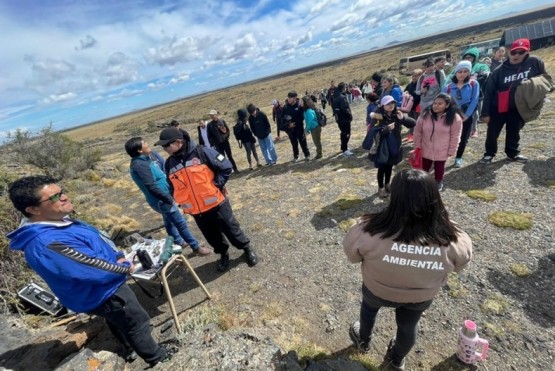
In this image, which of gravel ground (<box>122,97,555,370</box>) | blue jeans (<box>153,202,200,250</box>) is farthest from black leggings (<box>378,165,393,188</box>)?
blue jeans (<box>153,202,200,250</box>)

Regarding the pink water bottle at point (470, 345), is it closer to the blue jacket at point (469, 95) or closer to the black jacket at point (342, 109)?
the blue jacket at point (469, 95)

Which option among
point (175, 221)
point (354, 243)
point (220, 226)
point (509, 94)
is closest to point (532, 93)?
point (509, 94)

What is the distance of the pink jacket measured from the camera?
5094 millimetres

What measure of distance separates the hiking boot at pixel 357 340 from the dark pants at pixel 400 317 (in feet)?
0.80

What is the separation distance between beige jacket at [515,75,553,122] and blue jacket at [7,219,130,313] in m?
7.14

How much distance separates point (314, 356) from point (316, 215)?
10.8 feet

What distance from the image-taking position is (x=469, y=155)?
23.6ft

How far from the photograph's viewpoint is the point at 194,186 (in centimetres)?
412

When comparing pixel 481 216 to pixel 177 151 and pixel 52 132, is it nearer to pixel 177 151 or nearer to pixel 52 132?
pixel 177 151

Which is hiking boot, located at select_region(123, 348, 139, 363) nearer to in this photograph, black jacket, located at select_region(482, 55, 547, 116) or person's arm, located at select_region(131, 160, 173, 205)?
person's arm, located at select_region(131, 160, 173, 205)

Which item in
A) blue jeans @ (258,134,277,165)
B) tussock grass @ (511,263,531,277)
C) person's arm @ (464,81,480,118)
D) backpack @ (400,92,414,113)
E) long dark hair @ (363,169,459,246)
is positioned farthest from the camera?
blue jeans @ (258,134,277,165)

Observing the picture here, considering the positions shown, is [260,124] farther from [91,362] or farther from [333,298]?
[91,362]

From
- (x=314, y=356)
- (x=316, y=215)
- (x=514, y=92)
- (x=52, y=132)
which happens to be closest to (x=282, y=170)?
(x=316, y=215)

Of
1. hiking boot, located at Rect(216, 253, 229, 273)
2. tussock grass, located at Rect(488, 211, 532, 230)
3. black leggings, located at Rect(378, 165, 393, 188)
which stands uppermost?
black leggings, located at Rect(378, 165, 393, 188)
